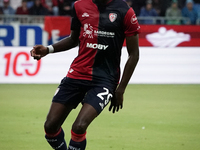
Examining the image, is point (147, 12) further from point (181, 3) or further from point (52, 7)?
point (52, 7)

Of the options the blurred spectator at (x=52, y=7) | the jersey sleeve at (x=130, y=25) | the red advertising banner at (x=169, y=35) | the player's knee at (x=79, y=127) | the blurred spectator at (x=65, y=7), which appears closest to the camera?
the player's knee at (x=79, y=127)

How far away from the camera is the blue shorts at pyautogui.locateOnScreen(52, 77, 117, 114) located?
512 cm

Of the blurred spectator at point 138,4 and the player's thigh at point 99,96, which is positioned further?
the blurred spectator at point 138,4

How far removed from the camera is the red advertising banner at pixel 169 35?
17.2m

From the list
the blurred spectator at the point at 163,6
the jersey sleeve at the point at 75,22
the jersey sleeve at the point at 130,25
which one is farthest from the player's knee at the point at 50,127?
the blurred spectator at the point at 163,6

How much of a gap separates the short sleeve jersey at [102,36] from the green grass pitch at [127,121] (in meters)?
1.86

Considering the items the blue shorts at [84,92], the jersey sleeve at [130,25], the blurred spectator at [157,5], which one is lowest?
the blurred spectator at [157,5]

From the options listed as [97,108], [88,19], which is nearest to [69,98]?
[97,108]

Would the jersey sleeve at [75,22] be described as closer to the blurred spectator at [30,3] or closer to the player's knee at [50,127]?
the player's knee at [50,127]

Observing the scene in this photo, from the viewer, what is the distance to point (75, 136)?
4.92 meters

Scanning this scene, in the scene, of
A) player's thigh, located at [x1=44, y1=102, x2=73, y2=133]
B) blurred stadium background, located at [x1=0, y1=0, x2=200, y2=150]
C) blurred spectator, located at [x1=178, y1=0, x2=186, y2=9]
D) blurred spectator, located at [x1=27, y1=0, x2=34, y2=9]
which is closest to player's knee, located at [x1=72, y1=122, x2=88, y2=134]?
player's thigh, located at [x1=44, y1=102, x2=73, y2=133]

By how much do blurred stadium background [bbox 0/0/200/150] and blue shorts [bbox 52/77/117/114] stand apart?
1.68 m

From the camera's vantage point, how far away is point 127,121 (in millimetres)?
8914

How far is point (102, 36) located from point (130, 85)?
29.1 ft
